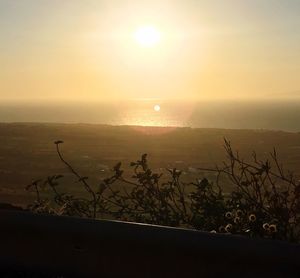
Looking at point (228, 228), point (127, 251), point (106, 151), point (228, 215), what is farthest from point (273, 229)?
point (106, 151)

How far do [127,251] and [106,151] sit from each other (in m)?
33.0

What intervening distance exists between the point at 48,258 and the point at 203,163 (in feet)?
86.8

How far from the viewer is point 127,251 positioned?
11.0 feet

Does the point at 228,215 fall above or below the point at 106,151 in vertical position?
above

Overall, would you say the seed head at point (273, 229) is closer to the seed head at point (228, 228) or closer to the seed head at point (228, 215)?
the seed head at point (228, 228)

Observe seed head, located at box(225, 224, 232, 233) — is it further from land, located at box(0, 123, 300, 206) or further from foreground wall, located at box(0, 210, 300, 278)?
land, located at box(0, 123, 300, 206)

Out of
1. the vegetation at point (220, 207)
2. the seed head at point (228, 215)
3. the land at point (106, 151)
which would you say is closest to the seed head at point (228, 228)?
the vegetation at point (220, 207)

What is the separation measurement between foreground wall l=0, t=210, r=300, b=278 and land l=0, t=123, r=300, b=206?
13890mm

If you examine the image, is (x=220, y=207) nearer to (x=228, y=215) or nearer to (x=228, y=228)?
(x=228, y=215)

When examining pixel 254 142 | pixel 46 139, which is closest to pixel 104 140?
pixel 46 139

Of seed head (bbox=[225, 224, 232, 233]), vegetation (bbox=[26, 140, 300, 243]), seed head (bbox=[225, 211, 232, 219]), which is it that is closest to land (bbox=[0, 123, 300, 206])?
vegetation (bbox=[26, 140, 300, 243])

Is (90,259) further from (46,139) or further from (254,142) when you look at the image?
(46,139)

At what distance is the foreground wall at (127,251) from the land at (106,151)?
13.9 meters

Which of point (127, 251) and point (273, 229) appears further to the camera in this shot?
point (273, 229)
